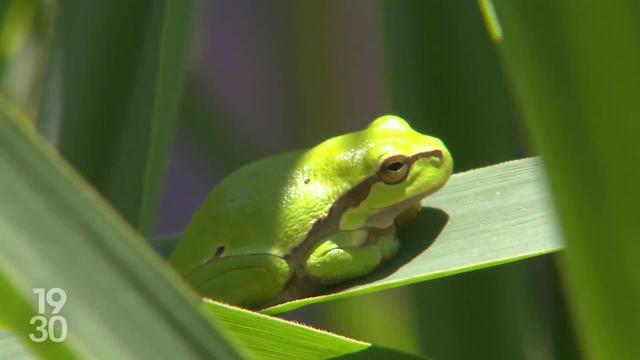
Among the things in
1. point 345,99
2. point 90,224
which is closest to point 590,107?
point 90,224

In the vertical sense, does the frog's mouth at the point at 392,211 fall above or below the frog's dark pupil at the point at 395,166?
below

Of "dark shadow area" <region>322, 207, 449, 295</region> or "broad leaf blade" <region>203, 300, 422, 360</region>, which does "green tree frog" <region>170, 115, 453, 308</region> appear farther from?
"broad leaf blade" <region>203, 300, 422, 360</region>

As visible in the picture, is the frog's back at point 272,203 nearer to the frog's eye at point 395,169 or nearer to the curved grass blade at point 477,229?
the frog's eye at point 395,169

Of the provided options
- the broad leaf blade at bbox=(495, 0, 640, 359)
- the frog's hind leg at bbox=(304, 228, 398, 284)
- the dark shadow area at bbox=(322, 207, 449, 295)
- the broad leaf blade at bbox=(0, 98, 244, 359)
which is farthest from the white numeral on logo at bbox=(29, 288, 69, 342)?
the frog's hind leg at bbox=(304, 228, 398, 284)

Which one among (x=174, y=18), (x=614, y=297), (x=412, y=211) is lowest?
(x=412, y=211)

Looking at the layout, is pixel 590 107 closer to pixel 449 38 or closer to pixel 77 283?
pixel 77 283

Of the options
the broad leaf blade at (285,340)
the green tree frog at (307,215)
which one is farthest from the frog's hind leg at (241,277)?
the broad leaf blade at (285,340)
